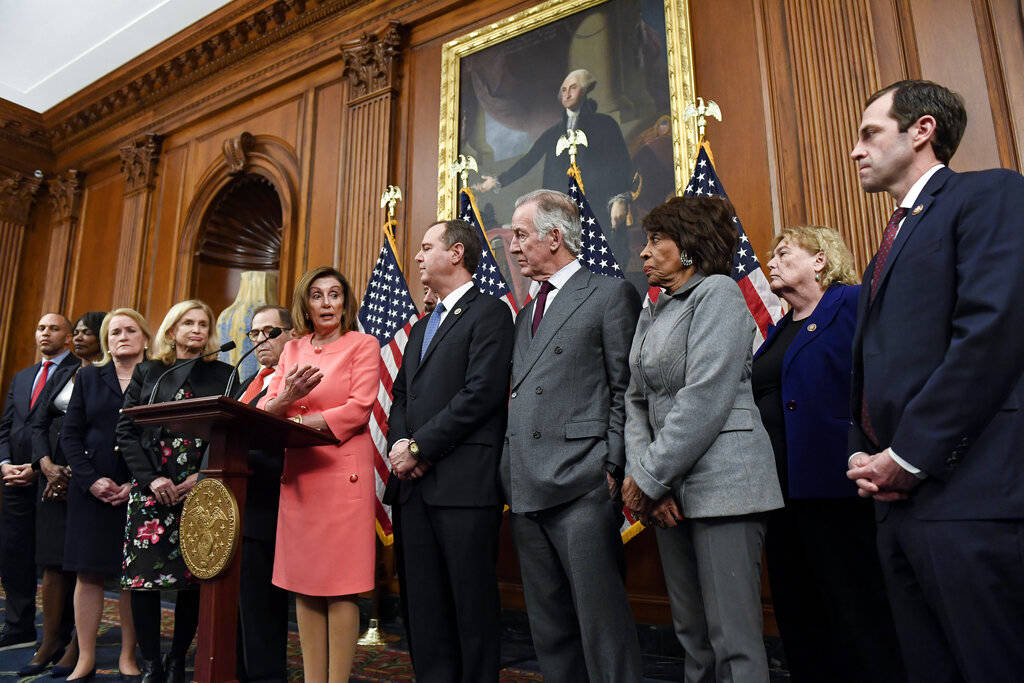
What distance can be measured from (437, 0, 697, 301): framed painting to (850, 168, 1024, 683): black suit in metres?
2.29

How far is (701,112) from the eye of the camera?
3545 millimetres

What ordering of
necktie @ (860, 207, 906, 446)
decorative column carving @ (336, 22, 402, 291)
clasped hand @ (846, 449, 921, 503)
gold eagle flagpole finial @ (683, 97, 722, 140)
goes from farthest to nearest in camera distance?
decorative column carving @ (336, 22, 402, 291), gold eagle flagpole finial @ (683, 97, 722, 140), necktie @ (860, 207, 906, 446), clasped hand @ (846, 449, 921, 503)

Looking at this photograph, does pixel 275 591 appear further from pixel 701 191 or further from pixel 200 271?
pixel 200 271

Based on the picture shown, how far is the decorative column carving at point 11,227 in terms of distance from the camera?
24.6 feet

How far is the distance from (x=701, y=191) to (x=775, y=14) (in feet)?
3.93

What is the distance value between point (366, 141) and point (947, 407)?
4.55 metres

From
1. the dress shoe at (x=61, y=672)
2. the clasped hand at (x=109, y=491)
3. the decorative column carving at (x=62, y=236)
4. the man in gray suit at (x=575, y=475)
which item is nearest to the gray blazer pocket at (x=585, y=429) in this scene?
the man in gray suit at (x=575, y=475)

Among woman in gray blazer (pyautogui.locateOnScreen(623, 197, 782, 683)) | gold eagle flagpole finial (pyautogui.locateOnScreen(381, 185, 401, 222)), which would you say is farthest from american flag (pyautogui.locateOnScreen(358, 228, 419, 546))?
woman in gray blazer (pyautogui.locateOnScreen(623, 197, 782, 683))

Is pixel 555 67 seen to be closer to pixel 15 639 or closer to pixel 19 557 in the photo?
pixel 19 557

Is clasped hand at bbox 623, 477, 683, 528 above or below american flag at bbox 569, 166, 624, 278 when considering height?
below

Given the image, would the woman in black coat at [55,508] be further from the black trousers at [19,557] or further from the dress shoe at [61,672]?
the black trousers at [19,557]

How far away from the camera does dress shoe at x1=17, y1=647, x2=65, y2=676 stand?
3.01 m

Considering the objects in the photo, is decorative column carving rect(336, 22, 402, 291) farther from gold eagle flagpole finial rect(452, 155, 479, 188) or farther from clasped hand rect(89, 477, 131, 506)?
clasped hand rect(89, 477, 131, 506)

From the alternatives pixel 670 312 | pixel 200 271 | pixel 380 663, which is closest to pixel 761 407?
pixel 670 312
